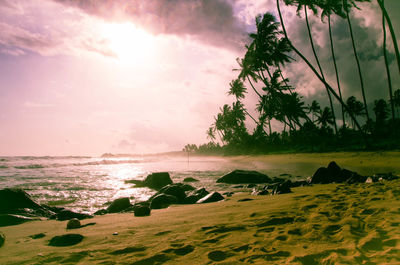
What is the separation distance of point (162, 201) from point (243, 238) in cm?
346

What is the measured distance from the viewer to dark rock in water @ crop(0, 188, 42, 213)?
15.6 ft

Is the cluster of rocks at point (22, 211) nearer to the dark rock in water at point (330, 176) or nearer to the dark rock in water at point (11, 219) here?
the dark rock in water at point (11, 219)

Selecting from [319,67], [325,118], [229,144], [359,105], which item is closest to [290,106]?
[319,67]

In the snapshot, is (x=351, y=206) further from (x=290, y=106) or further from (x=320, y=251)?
(x=290, y=106)

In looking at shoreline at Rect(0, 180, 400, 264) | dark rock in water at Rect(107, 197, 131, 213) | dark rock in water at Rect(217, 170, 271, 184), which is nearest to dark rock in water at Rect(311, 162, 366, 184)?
dark rock in water at Rect(217, 170, 271, 184)

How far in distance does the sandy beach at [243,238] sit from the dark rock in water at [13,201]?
1.37 m

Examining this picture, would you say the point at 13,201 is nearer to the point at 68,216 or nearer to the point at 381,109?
the point at 68,216

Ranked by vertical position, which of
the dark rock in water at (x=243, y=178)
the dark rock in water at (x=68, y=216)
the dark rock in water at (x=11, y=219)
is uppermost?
the dark rock in water at (x=11, y=219)

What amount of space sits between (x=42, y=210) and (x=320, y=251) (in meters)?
5.40

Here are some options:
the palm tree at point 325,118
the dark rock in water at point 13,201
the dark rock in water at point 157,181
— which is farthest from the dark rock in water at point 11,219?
the palm tree at point 325,118

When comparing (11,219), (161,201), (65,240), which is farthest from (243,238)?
(11,219)

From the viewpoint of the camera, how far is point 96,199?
6.89 meters

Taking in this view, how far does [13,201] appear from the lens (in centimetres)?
495

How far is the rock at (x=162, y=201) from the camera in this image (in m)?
5.33
